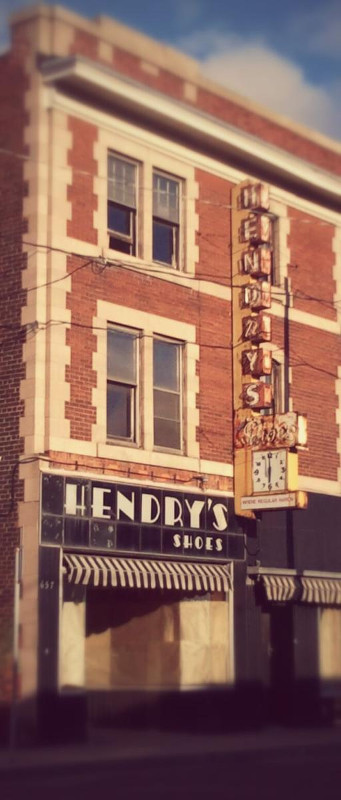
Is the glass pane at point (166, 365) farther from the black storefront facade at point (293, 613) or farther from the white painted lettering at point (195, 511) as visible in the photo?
the black storefront facade at point (293, 613)

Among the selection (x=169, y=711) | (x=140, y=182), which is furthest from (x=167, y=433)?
(x=169, y=711)

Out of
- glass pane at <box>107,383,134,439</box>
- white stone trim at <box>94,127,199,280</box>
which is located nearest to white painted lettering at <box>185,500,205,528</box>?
glass pane at <box>107,383,134,439</box>

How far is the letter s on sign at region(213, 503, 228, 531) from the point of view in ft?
77.3

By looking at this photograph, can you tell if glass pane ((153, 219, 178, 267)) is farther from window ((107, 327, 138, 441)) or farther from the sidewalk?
the sidewalk

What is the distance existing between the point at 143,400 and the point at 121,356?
0.86 meters

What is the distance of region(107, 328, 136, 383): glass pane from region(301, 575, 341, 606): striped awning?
5.66 meters

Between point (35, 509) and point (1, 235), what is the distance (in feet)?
15.9

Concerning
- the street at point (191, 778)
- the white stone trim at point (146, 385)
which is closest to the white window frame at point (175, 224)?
the white stone trim at point (146, 385)

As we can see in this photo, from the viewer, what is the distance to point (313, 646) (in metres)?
25.5

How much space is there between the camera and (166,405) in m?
23.5

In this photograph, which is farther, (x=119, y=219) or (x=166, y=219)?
(x=166, y=219)

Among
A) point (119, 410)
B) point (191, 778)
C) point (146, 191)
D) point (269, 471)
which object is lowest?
point (191, 778)

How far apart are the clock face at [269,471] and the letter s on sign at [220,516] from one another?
69 centimetres

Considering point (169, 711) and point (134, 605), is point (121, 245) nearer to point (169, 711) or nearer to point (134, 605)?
point (134, 605)
